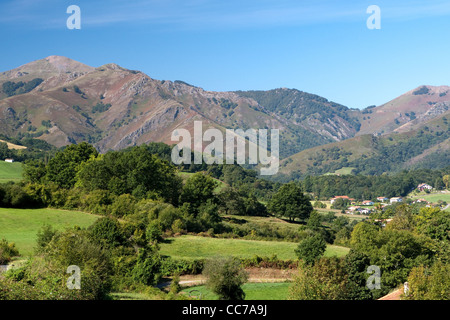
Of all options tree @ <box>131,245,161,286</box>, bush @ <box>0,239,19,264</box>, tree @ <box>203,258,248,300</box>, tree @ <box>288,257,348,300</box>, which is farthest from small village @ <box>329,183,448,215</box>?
tree @ <box>203,258,248,300</box>

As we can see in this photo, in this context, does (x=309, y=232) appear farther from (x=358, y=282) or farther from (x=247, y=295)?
(x=247, y=295)

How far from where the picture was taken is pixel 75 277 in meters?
22.9

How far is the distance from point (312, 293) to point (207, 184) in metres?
42.7

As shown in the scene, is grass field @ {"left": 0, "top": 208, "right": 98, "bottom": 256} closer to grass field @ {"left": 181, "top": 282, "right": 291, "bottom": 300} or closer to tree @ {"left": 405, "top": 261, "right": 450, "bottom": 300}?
grass field @ {"left": 181, "top": 282, "right": 291, "bottom": 300}

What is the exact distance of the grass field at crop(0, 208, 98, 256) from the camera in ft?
134

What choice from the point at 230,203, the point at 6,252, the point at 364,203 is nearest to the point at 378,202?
the point at 364,203

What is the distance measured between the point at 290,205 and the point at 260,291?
2009 inches

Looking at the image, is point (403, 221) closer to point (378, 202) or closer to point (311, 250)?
point (311, 250)

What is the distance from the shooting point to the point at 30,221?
4834 cm

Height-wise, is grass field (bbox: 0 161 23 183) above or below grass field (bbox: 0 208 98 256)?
above

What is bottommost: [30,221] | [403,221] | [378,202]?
[378,202]

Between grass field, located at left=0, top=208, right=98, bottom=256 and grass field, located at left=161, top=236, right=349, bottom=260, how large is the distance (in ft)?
34.6

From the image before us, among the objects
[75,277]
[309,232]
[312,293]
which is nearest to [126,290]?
[75,277]

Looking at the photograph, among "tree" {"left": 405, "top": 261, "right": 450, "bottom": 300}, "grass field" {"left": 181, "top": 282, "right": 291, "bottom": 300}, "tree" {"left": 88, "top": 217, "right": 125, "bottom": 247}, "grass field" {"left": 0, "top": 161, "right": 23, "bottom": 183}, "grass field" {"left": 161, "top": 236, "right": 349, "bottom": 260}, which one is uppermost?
"grass field" {"left": 0, "top": 161, "right": 23, "bottom": 183}
